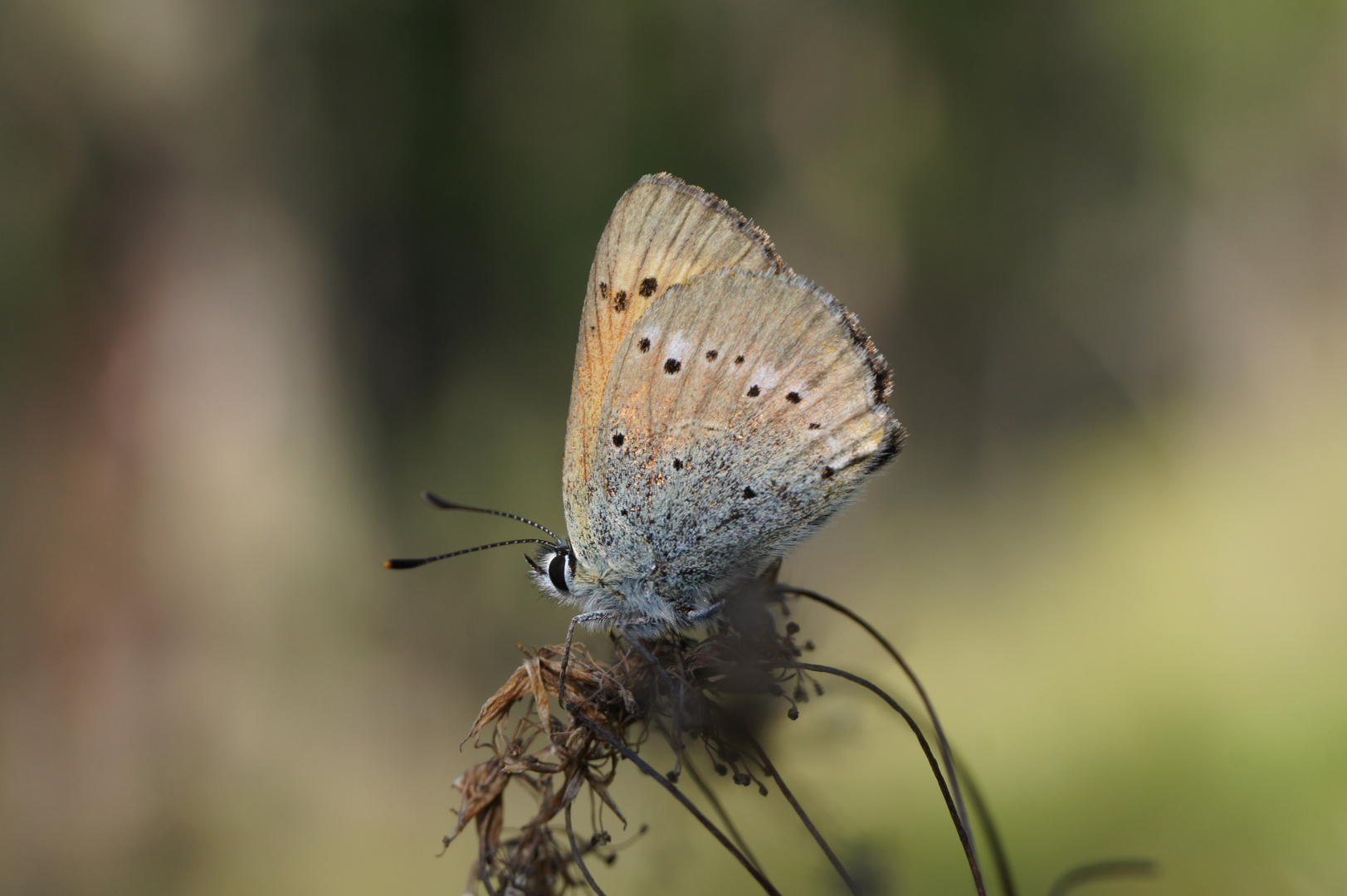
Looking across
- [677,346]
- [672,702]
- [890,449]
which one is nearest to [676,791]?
[672,702]

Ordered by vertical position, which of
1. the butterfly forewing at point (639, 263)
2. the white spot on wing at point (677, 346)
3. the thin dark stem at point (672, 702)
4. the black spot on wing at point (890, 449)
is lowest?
the thin dark stem at point (672, 702)

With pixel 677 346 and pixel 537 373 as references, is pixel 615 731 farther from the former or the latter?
pixel 537 373

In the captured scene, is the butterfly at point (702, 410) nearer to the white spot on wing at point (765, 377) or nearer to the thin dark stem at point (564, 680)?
the white spot on wing at point (765, 377)

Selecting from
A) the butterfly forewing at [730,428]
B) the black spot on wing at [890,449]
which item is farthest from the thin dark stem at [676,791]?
the black spot on wing at [890,449]

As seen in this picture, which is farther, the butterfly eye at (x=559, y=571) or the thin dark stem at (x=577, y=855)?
the butterfly eye at (x=559, y=571)

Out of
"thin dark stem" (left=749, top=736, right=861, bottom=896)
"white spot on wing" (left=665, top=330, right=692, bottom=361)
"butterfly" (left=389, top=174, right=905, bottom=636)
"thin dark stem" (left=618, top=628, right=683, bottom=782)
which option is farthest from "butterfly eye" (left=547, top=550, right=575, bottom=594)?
"thin dark stem" (left=749, top=736, right=861, bottom=896)

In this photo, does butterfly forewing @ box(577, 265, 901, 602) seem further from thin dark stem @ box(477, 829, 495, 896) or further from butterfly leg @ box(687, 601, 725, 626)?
thin dark stem @ box(477, 829, 495, 896)
